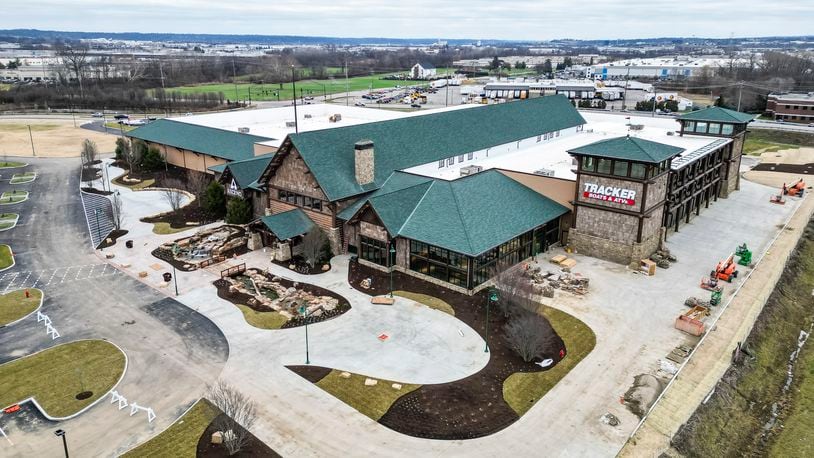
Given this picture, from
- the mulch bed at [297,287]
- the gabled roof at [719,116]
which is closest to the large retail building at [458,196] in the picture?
the mulch bed at [297,287]

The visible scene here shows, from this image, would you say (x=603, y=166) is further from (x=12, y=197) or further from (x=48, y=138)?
(x=48, y=138)

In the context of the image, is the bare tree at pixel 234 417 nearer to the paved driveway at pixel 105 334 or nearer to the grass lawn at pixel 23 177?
the paved driveway at pixel 105 334

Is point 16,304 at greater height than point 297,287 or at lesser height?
lesser

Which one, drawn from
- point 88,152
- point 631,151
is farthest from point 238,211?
point 88,152

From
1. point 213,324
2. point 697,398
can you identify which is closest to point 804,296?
point 697,398

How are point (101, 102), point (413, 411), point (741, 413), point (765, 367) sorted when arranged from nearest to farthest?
point (413, 411) → point (741, 413) → point (765, 367) → point (101, 102)

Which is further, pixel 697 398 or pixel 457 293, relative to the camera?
pixel 457 293

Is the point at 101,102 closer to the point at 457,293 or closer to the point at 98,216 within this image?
the point at 98,216
